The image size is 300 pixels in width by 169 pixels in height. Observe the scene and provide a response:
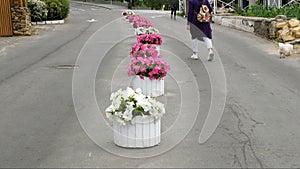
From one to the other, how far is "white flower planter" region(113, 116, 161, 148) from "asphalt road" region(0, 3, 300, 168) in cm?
10

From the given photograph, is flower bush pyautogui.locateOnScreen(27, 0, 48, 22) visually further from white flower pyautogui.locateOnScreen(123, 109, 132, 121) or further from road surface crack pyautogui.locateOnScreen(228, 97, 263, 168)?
white flower pyautogui.locateOnScreen(123, 109, 132, 121)

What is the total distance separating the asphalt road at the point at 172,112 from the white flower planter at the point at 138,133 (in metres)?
0.10

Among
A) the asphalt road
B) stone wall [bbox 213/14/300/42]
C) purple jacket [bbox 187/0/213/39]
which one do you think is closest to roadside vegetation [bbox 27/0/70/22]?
stone wall [bbox 213/14/300/42]

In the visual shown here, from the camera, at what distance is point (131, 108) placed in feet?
18.8

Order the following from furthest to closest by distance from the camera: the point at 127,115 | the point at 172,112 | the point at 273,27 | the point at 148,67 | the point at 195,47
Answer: the point at 273,27 < the point at 195,47 < the point at 148,67 < the point at 172,112 < the point at 127,115

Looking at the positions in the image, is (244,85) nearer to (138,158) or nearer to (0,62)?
(138,158)

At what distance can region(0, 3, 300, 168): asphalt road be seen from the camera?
5.54 metres

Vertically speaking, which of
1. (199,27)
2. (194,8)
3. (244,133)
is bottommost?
(244,133)

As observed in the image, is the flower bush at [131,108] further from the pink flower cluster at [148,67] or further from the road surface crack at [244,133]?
the pink flower cluster at [148,67]

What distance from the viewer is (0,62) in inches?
538

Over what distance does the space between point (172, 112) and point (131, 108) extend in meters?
1.94

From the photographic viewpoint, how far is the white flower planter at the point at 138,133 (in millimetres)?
5824

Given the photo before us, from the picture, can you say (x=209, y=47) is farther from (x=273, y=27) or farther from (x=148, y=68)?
(x=273, y=27)

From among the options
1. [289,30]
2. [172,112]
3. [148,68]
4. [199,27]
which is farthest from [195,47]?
[172,112]
